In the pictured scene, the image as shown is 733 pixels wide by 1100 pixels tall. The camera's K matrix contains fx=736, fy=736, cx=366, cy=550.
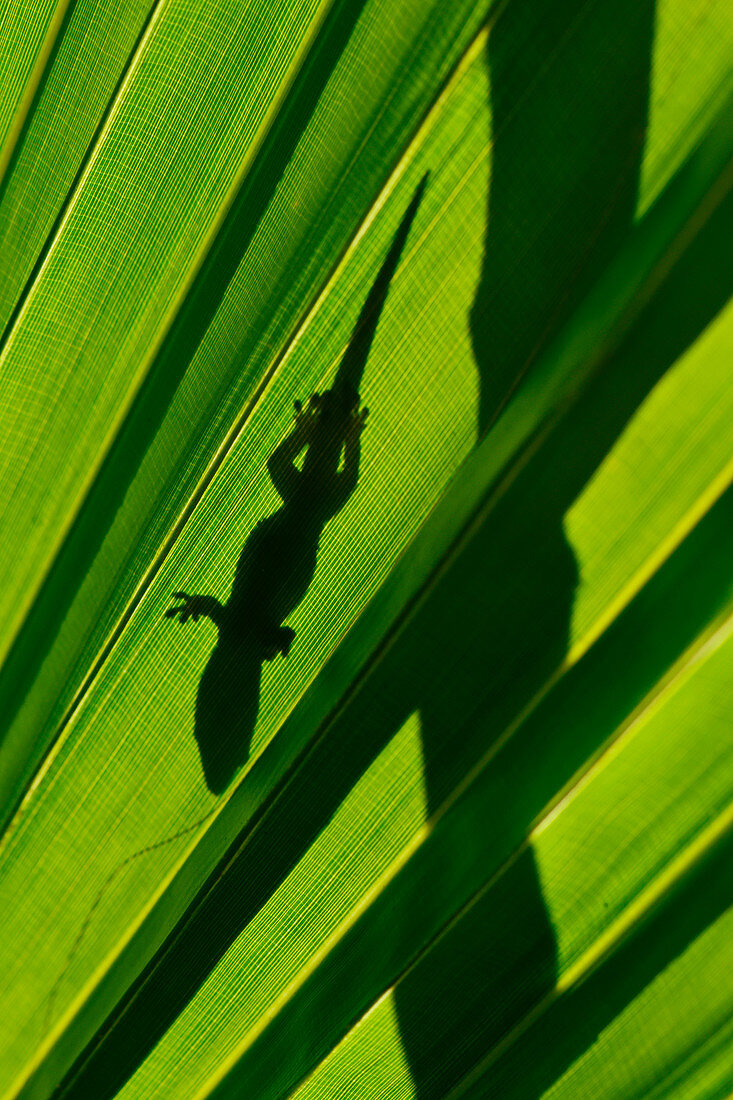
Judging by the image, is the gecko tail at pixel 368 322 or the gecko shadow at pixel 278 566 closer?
the gecko tail at pixel 368 322

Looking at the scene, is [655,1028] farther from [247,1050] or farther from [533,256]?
[533,256]

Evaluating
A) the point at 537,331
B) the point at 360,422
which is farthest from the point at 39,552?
the point at 537,331

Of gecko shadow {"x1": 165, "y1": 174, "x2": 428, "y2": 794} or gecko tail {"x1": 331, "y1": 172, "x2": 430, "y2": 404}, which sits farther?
gecko shadow {"x1": 165, "y1": 174, "x2": 428, "y2": 794}

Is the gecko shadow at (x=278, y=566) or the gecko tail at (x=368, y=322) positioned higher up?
the gecko tail at (x=368, y=322)

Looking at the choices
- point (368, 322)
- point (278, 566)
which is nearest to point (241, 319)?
point (368, 322)

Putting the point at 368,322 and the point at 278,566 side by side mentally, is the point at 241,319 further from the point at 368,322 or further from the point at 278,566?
the point at 278,566
